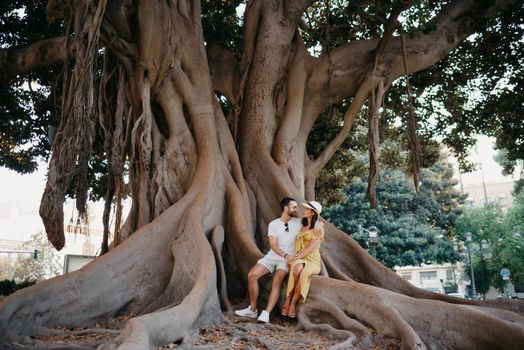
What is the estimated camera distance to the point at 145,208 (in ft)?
21.1

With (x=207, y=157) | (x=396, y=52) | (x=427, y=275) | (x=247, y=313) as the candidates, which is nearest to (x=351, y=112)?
(x=396, y=52)

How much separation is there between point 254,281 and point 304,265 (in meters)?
0.55

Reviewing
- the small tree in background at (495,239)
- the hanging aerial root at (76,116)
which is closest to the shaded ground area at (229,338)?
the hanging aerial root at (76,116)

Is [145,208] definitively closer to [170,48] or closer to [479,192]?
[170,48]

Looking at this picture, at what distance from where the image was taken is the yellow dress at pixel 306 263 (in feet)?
15.5

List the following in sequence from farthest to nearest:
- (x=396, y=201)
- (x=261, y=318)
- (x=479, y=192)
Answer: (x=479, y=192) → (x=396, y=201) → (x=261, y=318)

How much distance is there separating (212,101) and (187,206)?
199 cm

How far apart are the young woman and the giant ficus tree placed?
0.12m

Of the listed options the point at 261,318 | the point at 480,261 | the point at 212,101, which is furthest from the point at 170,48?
the point at 480,261

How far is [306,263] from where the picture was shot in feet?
15.7

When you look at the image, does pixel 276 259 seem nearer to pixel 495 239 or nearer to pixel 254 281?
pixel 254 281

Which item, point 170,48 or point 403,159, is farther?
point 403,159

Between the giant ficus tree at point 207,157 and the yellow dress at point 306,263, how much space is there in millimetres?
129

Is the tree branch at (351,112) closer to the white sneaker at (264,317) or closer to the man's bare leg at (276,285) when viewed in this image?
the man's bare leg at (276,285)
